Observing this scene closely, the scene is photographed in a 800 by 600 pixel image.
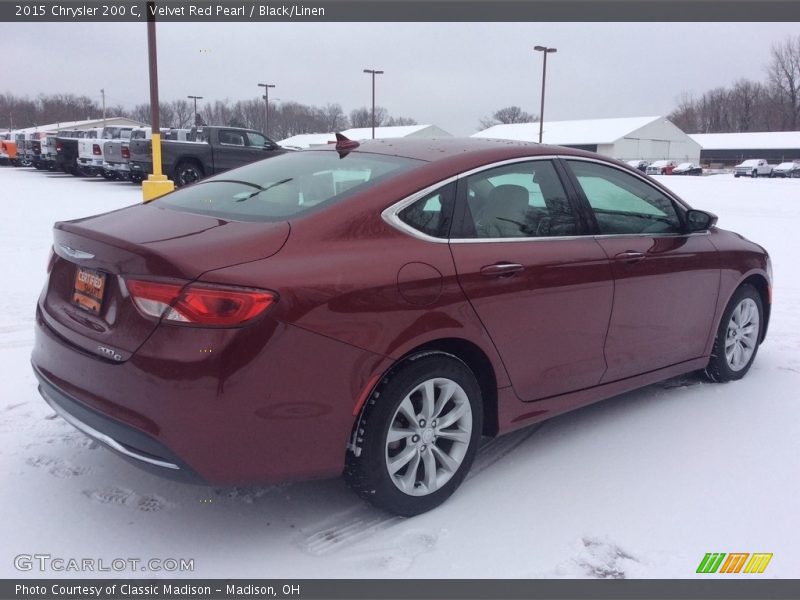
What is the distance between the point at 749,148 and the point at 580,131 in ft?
66.7

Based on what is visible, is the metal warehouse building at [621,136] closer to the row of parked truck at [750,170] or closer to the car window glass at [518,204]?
the row of parked truck at [750,170]

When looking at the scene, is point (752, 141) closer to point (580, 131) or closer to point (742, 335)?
point (580, 131)

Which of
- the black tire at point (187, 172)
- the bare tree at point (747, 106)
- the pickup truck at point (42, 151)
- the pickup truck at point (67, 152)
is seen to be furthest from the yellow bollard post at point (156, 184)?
the bare tree at point (747, 106)

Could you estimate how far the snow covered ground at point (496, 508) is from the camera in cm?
281

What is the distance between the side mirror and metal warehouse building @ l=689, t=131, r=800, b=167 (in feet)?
264

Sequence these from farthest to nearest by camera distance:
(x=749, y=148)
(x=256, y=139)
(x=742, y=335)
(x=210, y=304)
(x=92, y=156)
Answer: (x=749, y=148)
(x=92, y=156)
(x=256, y=139)
(x=742, y=335)
(x=210, y=304)

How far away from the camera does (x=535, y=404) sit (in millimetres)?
3480

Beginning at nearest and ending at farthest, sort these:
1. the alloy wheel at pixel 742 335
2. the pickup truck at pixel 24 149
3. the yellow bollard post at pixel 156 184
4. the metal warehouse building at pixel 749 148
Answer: the alloy wheel at pixel 742 335
the yellow bollard post at pixel 156 184
the pickup truck at pixel 24 149
the metal warehouse building at pixel 749 148

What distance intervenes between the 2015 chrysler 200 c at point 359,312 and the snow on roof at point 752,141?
272ft

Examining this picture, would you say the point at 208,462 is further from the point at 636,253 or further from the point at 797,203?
the point at 797,203

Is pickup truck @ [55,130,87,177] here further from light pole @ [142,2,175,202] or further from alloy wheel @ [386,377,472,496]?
alloy wheel @ [386,377,472,496]

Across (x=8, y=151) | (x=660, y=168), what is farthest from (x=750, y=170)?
(x=8, y=151)

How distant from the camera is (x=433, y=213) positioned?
314 centimetres

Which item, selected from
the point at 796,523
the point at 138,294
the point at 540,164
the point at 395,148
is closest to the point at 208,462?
the point at 138,294
